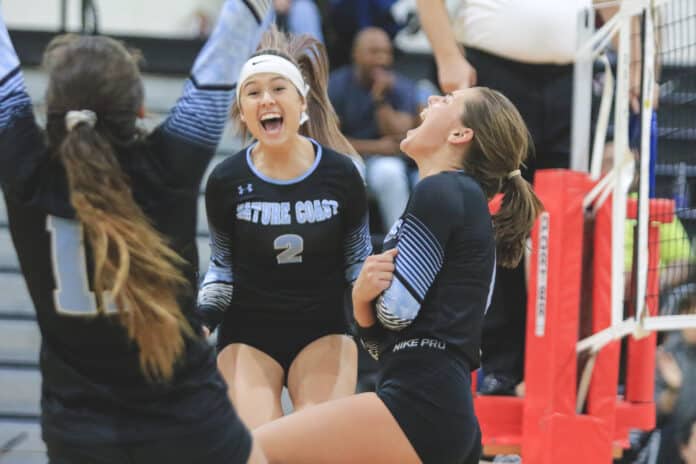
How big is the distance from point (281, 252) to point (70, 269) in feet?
4.40

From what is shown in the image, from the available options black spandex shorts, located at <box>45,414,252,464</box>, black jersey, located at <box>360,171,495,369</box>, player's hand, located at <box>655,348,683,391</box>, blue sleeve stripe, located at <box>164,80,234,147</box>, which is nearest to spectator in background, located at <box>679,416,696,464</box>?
player's hand, located at <box>655,348,683,391</box>

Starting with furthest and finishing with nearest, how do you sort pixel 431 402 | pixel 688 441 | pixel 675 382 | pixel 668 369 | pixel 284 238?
pixel 668 369
pixel 675 382
pixel 688 441
pixel 284 238
pixel 431 402

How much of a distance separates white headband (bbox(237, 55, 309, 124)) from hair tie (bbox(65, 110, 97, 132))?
57.8 inches

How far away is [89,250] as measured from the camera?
111 inches

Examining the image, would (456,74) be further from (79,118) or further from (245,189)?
(79,118)

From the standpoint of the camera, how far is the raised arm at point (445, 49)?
4742 mm

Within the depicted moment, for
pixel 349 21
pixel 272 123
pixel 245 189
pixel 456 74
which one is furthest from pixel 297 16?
pixel 245 189

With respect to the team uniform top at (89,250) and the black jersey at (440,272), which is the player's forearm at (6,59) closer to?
the team uniform top at (89,250)

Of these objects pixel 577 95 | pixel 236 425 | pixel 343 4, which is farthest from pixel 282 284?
pixel 343 4

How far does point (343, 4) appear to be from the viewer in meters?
7.88

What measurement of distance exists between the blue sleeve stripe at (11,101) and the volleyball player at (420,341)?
1.09 metres

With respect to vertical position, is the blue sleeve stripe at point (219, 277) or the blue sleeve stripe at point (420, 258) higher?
the blue sleeve stripe at point (420, 258)

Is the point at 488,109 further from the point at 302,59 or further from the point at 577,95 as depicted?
the point at 577,95

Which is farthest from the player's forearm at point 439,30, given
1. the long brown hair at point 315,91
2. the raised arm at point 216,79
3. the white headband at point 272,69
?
the raised arm at point 216,79
